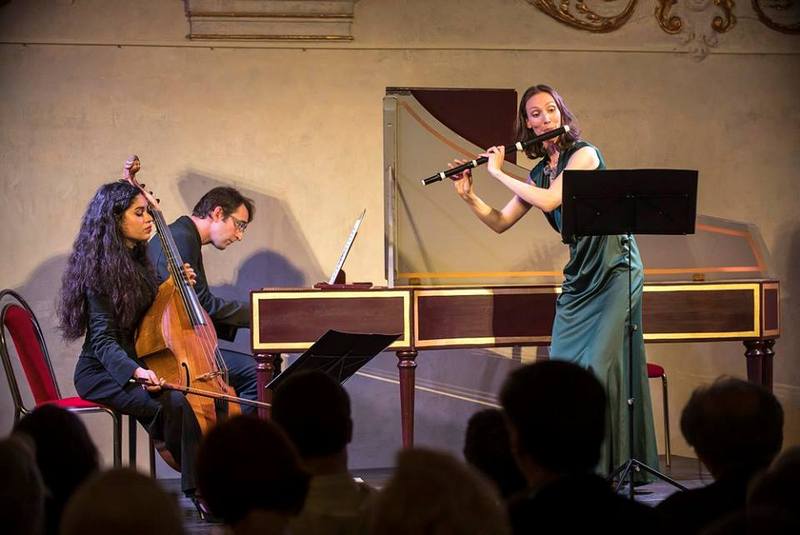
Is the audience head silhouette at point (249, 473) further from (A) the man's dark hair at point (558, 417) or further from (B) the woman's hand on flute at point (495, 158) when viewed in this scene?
(B) the woman's hand on flute at point (495, 158)

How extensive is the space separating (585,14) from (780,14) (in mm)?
1184

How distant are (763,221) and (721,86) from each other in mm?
823

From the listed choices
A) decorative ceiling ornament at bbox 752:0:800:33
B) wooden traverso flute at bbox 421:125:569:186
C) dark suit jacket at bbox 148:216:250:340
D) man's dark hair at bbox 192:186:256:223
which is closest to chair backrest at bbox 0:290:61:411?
dark suit jacket at bbox 148:216:250:340

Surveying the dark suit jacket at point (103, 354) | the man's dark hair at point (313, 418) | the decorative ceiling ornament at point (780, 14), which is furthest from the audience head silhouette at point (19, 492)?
the decorative ceiling ornament at point (780, 14)

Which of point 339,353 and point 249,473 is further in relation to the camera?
point 339,353

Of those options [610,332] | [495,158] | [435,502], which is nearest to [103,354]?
[495,158]

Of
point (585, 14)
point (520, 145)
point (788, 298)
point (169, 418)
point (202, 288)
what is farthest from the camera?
point (788, 298)

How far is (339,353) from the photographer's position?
4273 mm

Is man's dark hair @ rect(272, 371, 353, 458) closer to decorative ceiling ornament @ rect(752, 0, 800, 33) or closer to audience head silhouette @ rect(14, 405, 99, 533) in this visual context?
audience head silhouette @ rect(14, 405, 99, 533)

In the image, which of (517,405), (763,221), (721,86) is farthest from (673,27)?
(517,405)

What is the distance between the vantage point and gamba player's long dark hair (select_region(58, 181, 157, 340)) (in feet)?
15.0

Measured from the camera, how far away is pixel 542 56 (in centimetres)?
662

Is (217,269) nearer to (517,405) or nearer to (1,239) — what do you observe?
(1,239)

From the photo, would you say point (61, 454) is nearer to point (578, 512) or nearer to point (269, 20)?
point (578, 512)
